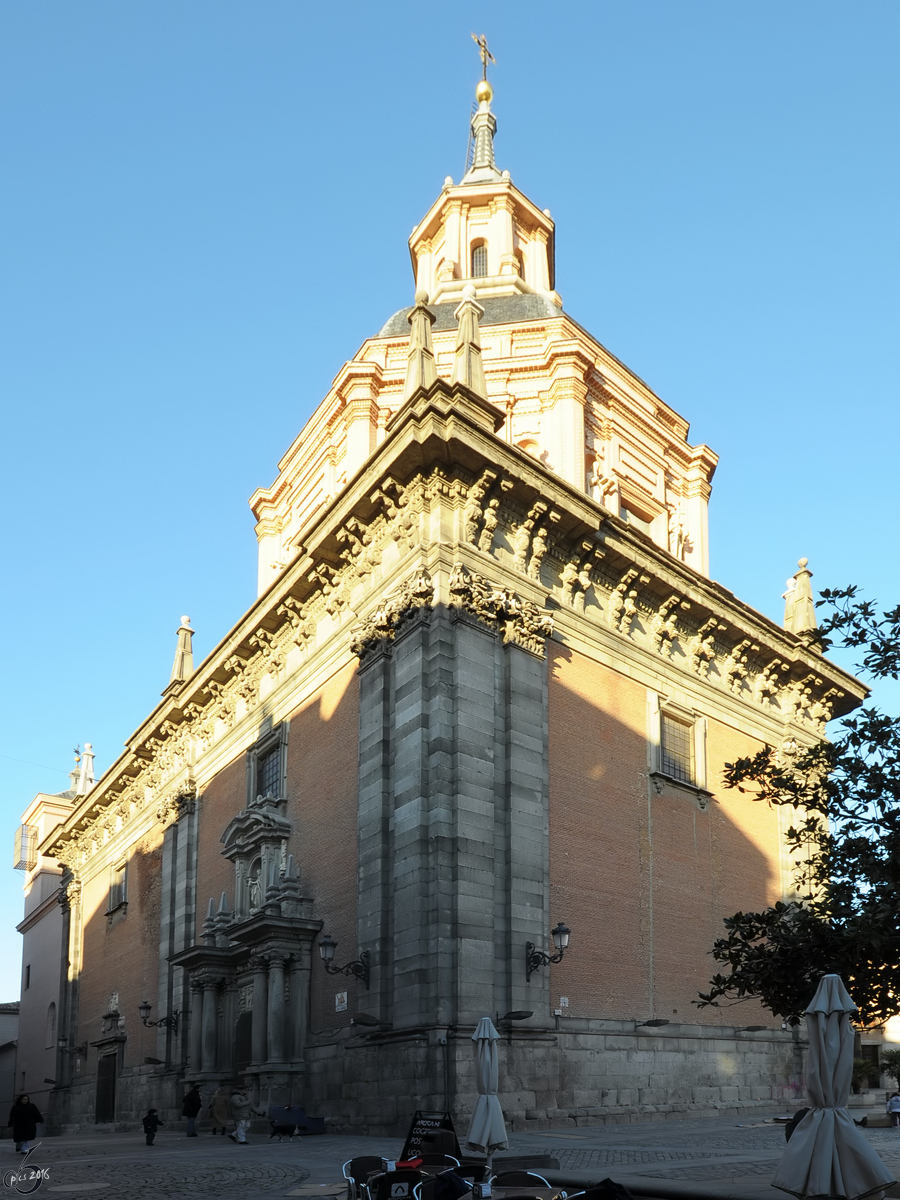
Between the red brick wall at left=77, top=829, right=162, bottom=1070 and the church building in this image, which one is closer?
the church building

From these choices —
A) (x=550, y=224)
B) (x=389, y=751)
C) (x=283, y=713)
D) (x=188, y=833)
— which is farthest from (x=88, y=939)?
(x=550, y=224)

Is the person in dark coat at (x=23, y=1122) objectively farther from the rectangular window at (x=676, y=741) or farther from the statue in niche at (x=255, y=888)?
the rectangular window at (x=676, y=741)

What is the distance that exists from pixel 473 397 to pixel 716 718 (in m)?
11.0

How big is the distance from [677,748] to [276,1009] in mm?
10836

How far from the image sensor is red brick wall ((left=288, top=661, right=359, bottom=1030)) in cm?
2383

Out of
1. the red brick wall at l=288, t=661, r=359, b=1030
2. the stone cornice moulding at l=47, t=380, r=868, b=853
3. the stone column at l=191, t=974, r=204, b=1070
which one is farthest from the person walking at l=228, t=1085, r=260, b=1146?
the stone cornice moulding at l=47, t=380, r=868, b=853

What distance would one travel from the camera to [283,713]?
29.3m

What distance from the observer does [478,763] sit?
2186 centimetres

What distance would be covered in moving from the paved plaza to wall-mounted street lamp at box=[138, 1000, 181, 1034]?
7.45 meters

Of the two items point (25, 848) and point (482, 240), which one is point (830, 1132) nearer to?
point (482, 240)

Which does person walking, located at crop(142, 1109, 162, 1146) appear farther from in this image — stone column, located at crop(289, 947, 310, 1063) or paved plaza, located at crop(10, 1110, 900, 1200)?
stone column, located at crop(289, 947, 310, 1063)

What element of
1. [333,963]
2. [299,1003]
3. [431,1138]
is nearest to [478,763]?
[333,963]

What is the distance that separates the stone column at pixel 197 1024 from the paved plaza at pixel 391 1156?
364 cm

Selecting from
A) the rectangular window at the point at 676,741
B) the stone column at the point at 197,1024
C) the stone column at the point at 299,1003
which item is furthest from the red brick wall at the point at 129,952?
the rectangular window at the point at 676,741
